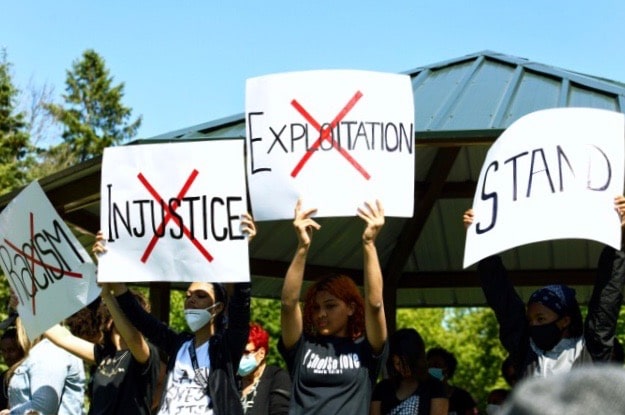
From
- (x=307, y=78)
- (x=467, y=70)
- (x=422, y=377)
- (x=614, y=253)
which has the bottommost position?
(x=422, y=377)

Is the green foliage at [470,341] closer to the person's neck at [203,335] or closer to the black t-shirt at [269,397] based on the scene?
the black t-shirt at [269,397]

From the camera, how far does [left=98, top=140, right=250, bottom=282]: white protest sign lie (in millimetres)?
6137

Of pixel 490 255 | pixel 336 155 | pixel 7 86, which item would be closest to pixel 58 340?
pixel 336 155

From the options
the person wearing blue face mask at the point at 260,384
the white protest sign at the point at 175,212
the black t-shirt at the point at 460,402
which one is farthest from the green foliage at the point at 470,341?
the white protest sign at the point at 175,212

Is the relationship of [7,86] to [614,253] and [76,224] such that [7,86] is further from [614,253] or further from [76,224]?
[614,253]

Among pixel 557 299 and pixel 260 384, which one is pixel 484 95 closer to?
pixel 260 384

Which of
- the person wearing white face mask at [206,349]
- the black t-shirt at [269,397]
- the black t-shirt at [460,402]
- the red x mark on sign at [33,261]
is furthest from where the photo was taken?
the black t-shirt at [460,402]

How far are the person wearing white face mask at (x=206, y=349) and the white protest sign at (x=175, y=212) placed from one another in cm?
14

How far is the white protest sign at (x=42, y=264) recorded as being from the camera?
6.94 m

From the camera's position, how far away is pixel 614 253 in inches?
208

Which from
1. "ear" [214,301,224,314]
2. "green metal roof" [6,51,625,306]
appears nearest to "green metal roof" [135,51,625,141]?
"green metal roof" [6,51,625,306]

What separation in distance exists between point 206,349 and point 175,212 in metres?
0.91

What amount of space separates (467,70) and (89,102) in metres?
61.9

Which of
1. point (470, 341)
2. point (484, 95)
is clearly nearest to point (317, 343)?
point (484, 95)
